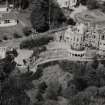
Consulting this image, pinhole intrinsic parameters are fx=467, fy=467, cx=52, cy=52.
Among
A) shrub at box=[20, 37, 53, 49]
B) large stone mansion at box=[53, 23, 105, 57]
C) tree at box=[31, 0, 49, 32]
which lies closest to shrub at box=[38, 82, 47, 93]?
large stone mansion at box=[53, 23, 105, 57]

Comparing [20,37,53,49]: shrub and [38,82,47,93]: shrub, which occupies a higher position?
[20,37,53,49]: shrub

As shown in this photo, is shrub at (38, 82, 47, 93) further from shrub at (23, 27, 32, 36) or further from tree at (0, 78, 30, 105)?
shrub at (23, 27, 32, 36)

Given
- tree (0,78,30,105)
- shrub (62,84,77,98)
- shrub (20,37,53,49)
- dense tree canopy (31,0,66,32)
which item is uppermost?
dense tree canopy (31,0,66,32)

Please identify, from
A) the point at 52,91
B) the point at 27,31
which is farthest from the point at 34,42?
the point at 52,91

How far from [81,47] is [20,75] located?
5.90 metres

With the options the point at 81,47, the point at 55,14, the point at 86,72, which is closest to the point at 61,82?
the point at 86,72

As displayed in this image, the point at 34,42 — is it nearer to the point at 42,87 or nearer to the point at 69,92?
the point at 42,87

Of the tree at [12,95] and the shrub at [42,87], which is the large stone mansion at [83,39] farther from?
the tree at [12,95]

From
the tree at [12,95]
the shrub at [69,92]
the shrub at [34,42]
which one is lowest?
the shrub at [69,92]

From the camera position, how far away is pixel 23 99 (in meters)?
29.5

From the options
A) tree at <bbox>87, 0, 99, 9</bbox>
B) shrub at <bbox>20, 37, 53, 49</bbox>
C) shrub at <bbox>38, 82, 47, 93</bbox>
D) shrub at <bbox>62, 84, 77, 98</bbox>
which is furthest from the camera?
tree at <bbox>87, 0, 99, 9</bbox>

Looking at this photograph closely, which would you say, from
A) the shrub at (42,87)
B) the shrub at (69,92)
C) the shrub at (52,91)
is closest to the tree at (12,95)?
the shrub at (42,87)

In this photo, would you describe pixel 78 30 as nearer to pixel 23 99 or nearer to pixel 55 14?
pixel 55 14

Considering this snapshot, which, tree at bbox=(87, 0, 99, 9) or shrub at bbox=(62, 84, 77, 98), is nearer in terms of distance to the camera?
shrub at bbox=(62, 84, 77, 98)
